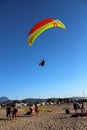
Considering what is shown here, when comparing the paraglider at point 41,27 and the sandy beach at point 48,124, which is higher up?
the paraglider at point 41,27

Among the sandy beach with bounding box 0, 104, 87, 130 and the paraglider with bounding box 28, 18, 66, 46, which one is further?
the paraglider with bounding box 28, 18, 66, 46

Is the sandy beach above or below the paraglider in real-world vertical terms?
below

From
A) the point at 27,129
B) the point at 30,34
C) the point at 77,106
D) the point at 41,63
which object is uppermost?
the point at 30,34

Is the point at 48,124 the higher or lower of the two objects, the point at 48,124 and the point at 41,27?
the lower

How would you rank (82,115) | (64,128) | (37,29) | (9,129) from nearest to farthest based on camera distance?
1. (64,128)
2. (9,129)
3. (37,29)
4. (82,115)

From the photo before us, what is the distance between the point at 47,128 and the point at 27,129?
1.47 m

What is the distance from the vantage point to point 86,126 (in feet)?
54.1

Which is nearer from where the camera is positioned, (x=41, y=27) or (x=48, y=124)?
(x=48, y=124)

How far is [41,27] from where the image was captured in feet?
63.7

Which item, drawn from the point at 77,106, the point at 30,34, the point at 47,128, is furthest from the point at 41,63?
the point at 77,106

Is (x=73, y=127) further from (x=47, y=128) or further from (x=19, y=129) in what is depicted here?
(x=19, y=129)

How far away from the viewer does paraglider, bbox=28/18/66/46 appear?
19.4 m

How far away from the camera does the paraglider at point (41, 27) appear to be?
1938 centimetres

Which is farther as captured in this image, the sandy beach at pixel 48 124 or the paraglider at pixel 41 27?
the paraglider at pixel 41 27
